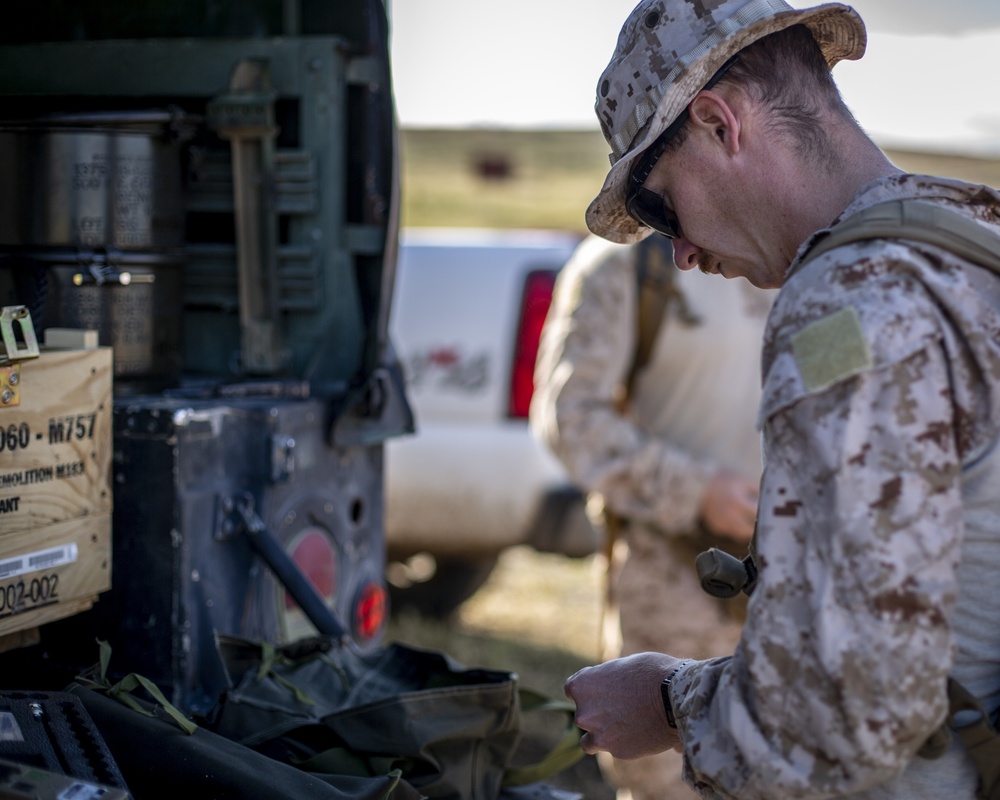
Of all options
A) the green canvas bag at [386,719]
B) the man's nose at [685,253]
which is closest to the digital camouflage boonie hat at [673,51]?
the man's nose at [685,253]

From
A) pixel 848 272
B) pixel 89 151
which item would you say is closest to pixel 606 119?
pixel 848 272

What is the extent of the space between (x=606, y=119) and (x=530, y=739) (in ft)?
10.1

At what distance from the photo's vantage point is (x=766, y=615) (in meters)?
1.28

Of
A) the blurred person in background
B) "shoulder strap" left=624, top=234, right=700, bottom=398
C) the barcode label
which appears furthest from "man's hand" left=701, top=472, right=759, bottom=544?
the barcode label

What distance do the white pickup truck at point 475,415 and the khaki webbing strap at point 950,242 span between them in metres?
3.22

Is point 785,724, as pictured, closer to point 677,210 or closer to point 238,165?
point 677,210

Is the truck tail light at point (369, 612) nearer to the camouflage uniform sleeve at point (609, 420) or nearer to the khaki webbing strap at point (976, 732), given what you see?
the camouflage uniform sleeve at point (609, 420)

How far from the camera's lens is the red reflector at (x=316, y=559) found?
2.46 m

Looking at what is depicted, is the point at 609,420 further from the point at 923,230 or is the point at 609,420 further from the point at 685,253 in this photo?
the point at 923,230

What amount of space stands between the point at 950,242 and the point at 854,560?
38cm

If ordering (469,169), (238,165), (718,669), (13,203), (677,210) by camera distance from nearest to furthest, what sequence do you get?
(718,669), (677,210), (13,203), (238,165), (469,169)

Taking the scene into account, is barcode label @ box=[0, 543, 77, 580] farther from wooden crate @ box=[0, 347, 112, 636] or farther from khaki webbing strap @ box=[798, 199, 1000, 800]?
khaki webbing strap @ box=[798, 199, 1000, 800]

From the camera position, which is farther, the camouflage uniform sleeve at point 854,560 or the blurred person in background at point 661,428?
the blurred person in background at point 661,428

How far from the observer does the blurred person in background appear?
3053mm
